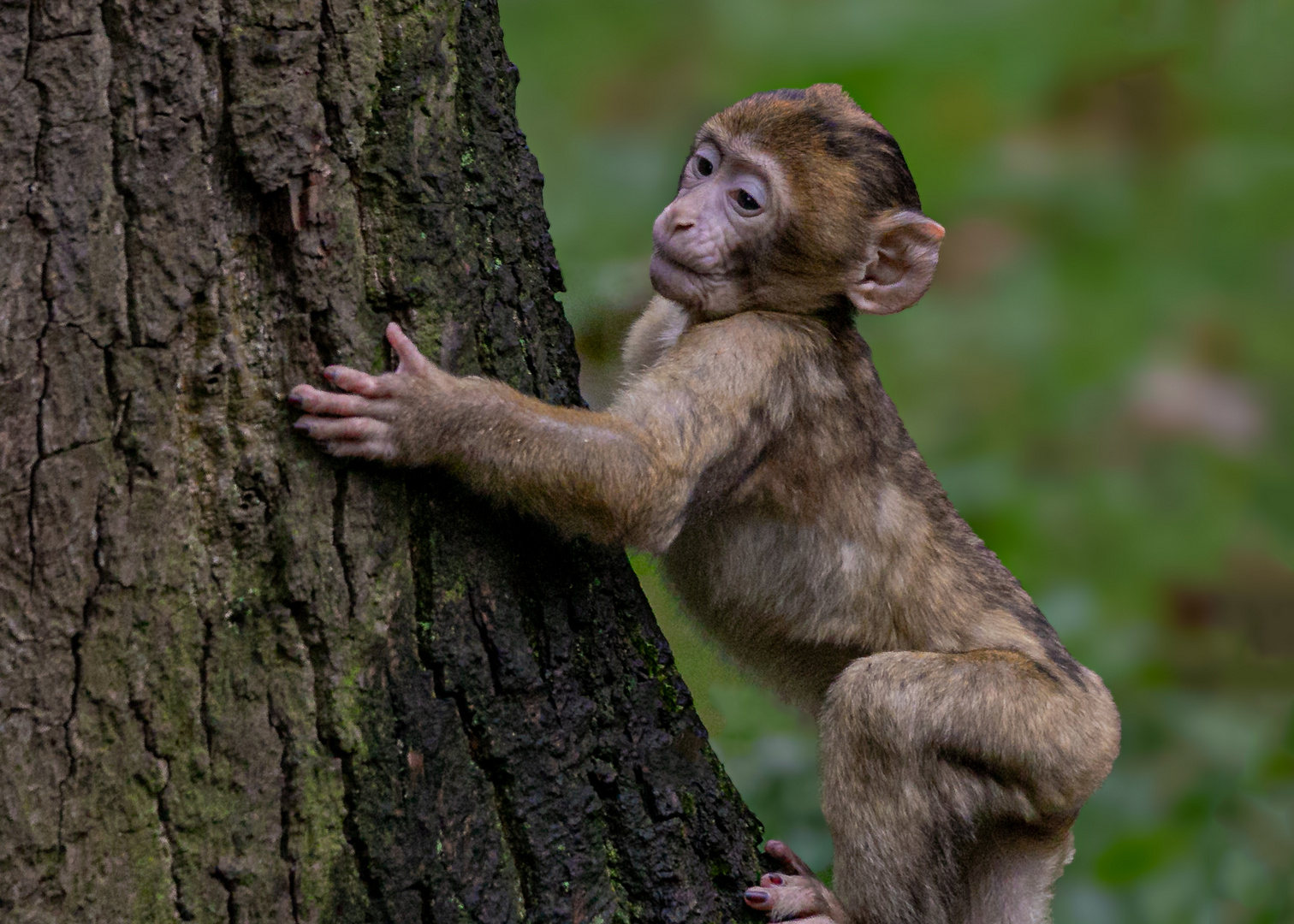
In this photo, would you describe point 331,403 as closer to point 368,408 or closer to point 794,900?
point 368,408

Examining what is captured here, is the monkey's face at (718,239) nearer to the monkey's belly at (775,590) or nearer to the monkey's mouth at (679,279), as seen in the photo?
the monkey's mouth at (679,279)

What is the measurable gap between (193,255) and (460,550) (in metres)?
0.98

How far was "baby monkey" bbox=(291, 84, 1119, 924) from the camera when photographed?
408cm

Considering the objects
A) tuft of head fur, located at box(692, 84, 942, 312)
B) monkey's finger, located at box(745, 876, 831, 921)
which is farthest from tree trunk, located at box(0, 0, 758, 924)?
tuft of head fur, located at box(692, 84, 942, 312)

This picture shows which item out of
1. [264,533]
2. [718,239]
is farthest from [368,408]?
[718,239]

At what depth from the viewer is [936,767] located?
4211 millimetres

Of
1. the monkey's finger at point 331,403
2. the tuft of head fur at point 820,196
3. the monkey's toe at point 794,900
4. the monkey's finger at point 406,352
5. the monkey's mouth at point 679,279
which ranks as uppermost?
the tuft of head fur at point 820,196

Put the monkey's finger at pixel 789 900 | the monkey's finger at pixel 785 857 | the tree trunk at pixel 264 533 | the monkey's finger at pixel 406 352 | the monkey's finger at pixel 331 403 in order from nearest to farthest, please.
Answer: the tree trunk at pixel 264 533 < the monkey's finger at pixel 331 403 < the monkey's finger at pixel 406 352 < the monkey's finger at pixel 789 900 < the monkey's finger at pixel 785 857

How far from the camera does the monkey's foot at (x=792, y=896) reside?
3.84 m

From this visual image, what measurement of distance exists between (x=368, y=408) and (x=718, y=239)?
178cm

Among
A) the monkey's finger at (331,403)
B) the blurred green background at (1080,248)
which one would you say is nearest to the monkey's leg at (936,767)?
the monkey's finger at (331,403)

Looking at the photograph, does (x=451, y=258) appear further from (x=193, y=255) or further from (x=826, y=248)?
(x=826, y=248)

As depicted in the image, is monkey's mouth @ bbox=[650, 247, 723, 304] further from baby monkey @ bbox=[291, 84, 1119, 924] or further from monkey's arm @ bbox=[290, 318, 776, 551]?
monkey's arm @ bbox=[290, 318, 776, 551]

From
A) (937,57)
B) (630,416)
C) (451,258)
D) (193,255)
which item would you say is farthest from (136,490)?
(937,57)
